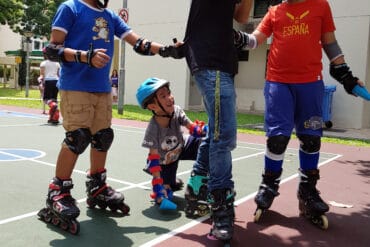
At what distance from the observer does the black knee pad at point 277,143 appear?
148 inches

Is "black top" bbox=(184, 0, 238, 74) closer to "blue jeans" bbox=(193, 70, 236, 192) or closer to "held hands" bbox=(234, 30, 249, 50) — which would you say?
"blue jeans" bbox=(193, 70, 236, 192)

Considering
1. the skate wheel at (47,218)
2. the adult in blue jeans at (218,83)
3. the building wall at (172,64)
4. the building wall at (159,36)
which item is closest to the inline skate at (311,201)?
the adult in blue jeans at (218,83)

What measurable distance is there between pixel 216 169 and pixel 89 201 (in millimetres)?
1426

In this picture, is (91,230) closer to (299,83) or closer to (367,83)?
(299,83)

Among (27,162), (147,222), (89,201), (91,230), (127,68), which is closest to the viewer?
(91,230)

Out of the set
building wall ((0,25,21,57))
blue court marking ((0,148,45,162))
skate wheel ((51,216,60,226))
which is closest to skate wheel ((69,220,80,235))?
skate wheel ((51,216,60,226))

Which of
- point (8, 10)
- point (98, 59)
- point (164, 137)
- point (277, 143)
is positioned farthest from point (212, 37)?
point (8, 10)

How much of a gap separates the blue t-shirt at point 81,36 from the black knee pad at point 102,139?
14.3 inches

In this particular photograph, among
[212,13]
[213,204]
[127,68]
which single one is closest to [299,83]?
[212,13]

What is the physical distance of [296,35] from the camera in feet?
12.5

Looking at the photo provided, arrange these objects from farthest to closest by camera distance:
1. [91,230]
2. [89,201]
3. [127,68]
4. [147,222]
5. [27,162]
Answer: [127,68]
[27,162]
[89,201]
[147,222]
[91,230]

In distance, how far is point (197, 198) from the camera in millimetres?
3924

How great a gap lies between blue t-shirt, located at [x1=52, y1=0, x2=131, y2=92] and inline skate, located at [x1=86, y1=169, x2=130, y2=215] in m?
0.81

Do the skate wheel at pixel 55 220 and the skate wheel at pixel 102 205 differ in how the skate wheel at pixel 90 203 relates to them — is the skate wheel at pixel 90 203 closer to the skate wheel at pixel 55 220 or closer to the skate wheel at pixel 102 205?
→ the skate wheel at pixel 102 205
